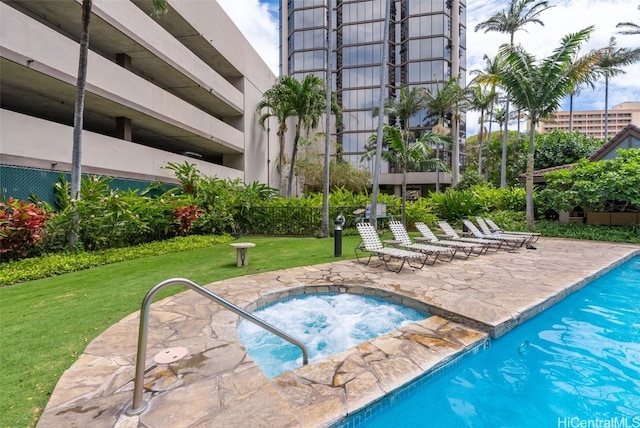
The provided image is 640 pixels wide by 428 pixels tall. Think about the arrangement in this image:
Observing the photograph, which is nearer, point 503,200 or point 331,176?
point 503,200

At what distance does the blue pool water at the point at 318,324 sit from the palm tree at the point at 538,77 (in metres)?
13.0

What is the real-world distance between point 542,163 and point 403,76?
19.9 metres

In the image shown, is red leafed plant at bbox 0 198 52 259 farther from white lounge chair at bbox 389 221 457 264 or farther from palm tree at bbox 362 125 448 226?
palm tree at bbox 362 125 448 226

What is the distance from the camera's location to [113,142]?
39.7 feet

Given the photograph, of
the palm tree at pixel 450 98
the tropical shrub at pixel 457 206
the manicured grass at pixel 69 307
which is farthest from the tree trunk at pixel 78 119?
the palm tree at pixel 450 98

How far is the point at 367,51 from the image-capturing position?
37469mm

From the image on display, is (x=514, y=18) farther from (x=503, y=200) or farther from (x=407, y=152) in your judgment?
(x=407, y=152)

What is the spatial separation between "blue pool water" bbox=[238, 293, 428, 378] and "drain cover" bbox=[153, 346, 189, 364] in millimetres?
962

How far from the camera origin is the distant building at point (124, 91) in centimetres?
913

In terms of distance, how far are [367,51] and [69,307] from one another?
40353 millimetres

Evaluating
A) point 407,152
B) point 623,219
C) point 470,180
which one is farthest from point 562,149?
point 407,152

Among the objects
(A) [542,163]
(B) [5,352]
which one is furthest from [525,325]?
(A) [542,163]

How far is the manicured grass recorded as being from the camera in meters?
2.80

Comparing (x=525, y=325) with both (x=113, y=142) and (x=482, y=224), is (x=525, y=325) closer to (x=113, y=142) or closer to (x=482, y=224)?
(x=482, y=224)
